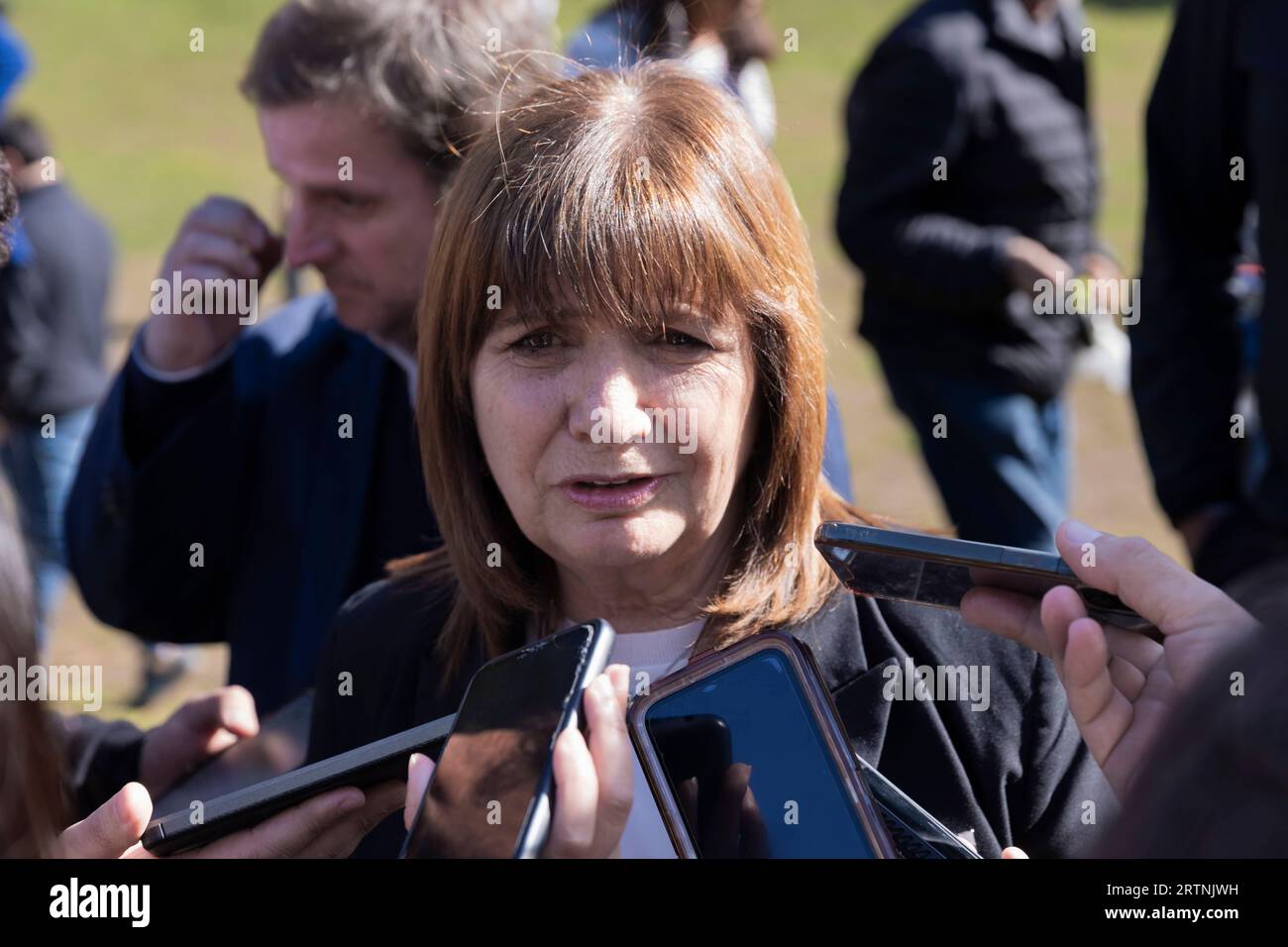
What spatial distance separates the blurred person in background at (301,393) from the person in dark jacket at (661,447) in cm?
59

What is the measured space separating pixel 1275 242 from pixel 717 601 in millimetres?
1289

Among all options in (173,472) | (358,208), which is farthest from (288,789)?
(358,208)

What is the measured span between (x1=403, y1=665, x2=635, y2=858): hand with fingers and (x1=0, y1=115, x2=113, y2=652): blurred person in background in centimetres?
376

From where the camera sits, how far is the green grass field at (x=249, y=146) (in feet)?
22.8

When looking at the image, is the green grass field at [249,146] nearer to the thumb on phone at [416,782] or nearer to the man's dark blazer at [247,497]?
the man's dark blazer at [247,497]

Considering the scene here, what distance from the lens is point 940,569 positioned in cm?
148

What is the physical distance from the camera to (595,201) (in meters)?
1.69

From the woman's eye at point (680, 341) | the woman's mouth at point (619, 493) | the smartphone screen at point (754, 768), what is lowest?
the smartphone screen at point (754, 768)

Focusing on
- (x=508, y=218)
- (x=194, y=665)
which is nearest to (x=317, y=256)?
(x=508, y=218)

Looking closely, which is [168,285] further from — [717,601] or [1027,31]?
[1027,31]

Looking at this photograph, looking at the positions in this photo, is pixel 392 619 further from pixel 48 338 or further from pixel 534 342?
pixel 48 338

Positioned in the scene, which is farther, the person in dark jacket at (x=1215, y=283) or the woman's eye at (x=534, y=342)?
the person in dark jacket at (x=1215, y=283)

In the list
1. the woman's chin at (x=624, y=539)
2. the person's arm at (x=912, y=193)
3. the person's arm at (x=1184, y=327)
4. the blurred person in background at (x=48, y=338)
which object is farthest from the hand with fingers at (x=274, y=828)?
the blurred person in background at (x=48, y=338)

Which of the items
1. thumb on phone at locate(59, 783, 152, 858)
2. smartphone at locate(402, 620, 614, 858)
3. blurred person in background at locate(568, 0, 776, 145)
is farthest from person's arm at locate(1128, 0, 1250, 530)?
thumb on phone at locate(59, 783, 152, 858)
